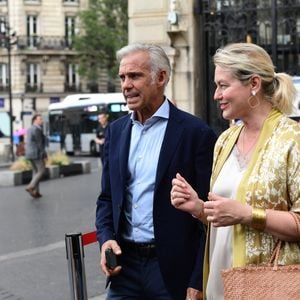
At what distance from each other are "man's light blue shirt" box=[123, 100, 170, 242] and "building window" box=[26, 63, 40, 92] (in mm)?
61575

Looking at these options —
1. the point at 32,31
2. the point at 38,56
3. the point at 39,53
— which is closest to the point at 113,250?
the point at 39,53

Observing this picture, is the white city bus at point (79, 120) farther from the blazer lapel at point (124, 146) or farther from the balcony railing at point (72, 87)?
the blazer lapel at point (124, 146)

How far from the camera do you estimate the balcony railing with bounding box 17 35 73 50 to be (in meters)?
64.2

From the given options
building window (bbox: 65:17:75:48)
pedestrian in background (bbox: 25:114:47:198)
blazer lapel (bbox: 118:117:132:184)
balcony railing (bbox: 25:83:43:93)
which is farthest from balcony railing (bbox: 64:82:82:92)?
blazer lapel (bbox: 118:117:132:184)

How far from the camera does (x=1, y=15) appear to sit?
2557 inches

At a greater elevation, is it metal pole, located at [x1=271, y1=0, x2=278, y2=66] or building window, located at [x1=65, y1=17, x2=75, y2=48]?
building window, located at [x1=65, y1=17, x2=75, y2=48]

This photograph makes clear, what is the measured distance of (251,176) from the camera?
111 inches

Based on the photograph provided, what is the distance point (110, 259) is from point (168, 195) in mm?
422

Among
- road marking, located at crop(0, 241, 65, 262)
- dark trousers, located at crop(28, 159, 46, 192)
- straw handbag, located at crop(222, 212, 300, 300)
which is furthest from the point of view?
dark trousers, located at crop(28, 159, 46, 192)

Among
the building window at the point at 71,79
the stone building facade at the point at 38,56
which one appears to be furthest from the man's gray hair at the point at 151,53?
the building window at the point at 71,79

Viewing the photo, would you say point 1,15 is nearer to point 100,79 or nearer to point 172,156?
point 100,79

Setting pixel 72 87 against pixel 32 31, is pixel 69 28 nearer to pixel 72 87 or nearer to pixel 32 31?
pixel 32 31

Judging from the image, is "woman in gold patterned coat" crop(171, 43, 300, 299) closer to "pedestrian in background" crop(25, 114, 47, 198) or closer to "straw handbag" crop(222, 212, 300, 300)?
"straw handbag" crop(222, 212, 300, 300)

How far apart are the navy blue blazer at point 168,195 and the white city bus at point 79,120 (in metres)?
31.8
